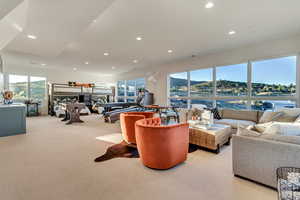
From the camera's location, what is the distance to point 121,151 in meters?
3.00

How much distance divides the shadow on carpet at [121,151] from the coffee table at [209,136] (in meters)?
0.25

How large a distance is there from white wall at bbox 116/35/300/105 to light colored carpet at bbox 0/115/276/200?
3645 mm

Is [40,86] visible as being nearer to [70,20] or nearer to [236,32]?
[70,20]

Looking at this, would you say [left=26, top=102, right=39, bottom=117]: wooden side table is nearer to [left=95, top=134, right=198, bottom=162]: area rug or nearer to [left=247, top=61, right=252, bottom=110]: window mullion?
[left=95, top=134, right=198, bottom=162]: area rug

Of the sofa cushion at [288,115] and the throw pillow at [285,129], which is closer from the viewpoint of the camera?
the throw pillow at [285,129]

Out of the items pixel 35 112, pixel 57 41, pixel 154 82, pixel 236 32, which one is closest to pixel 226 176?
pixel 236 32

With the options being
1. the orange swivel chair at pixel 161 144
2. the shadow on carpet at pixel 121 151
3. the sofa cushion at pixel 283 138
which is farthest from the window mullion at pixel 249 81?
the orange swivel chair at pixel 161 144

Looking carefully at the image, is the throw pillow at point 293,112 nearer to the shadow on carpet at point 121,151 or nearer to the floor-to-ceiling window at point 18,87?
the shadow on carpet at point 121,151

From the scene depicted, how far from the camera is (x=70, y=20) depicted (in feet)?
9.55

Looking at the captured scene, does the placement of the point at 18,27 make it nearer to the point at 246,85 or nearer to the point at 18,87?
the point at 18,87

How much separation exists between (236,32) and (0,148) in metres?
6.38

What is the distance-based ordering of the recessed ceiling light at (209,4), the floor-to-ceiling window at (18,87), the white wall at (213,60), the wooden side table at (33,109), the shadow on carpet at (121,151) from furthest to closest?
the wooden side table at (33,109)
the floor-to-ceiling window at (18,87)
the white wall at (213,60)
the shadow on carpet at (121,151)
the recessed ceiling light at (209,4)

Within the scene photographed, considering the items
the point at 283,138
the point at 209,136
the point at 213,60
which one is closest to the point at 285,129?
the point at 283,138

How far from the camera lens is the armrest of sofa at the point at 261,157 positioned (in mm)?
1647
